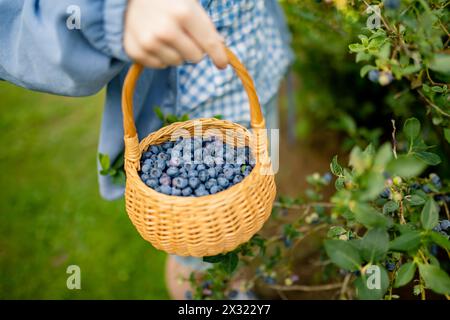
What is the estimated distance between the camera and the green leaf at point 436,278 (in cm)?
74

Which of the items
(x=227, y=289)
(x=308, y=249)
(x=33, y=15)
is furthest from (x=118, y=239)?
(x=33, y=15)

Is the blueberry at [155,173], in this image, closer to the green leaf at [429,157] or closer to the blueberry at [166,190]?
the blueberry at [166,190]

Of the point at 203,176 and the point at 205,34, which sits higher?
the point at 205,34

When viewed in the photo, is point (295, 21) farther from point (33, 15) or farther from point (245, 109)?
point (33, 15)

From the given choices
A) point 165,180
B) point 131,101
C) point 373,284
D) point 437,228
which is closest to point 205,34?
point 131,101

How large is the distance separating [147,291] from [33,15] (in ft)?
4.08

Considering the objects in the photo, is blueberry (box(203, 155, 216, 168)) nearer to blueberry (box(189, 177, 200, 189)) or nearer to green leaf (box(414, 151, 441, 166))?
blueberry (box(189, 177, 200, 189))

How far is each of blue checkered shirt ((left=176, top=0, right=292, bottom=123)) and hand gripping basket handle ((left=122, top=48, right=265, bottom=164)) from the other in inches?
15.1

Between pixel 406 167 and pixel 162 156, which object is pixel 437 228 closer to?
pixel 406 167

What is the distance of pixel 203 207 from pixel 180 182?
10 centimetres

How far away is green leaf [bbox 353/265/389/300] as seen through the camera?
75 centimetres

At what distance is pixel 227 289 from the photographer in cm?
155

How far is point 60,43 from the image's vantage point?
83cm

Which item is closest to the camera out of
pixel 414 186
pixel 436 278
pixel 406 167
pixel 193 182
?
pixel 406 167
